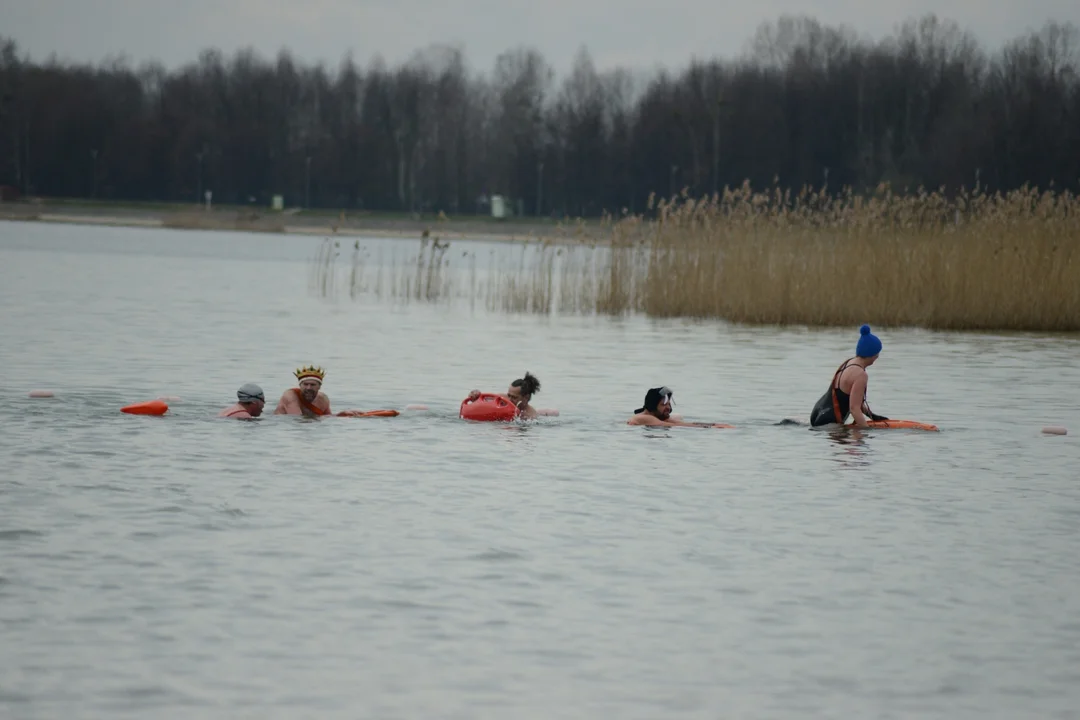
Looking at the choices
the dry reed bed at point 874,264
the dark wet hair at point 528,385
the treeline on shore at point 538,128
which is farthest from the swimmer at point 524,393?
the treeline on shore at point 538,128

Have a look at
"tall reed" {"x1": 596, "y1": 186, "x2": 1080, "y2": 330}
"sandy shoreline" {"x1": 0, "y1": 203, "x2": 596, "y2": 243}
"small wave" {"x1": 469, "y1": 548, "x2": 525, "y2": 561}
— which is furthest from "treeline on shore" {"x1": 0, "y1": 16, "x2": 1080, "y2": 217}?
"small wave" {"x1": 469, "y1": 548, "x2": 525, "y2": 561}

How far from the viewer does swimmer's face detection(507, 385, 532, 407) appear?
1586 centimetres

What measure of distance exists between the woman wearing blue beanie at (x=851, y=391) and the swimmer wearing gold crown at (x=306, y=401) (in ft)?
15.5

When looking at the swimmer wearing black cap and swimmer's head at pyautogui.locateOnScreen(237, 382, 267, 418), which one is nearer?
swimmer's head at pyautogui.locateOnScreen(237, 382, 267, 418)

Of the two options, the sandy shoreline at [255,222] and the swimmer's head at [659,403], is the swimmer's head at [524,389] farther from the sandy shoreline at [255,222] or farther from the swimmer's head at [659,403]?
the sandy shoreline at [255,222]

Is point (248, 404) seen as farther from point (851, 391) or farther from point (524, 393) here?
point (851, 391)

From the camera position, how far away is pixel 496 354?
25.0 m

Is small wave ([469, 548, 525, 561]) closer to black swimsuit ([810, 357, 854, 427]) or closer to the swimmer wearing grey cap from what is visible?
the swimmer wearing grey cap

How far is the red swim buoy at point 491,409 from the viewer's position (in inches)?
634

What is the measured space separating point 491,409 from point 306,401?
176cm

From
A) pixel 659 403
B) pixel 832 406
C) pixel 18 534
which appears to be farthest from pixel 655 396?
pixel 18 534

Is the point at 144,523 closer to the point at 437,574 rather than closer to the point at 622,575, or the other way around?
the point at 437,574

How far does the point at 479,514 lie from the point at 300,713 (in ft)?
14.7

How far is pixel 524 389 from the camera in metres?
15.7
